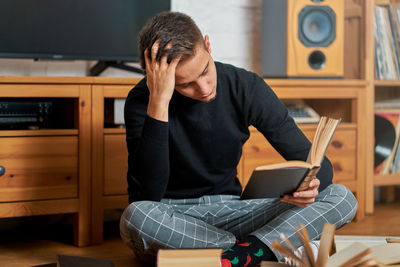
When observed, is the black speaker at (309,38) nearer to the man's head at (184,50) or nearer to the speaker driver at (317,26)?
the speaker driver at (317,26)

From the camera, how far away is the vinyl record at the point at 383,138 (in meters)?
2.40

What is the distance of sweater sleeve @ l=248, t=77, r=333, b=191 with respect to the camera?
1.46 meters

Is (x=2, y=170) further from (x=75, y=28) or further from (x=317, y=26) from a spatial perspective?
(x=317, y=26)

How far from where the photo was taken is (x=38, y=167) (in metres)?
1.82

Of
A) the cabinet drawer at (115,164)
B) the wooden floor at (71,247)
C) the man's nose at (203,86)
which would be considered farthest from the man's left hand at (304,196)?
the cabinet drawer at (115,164)

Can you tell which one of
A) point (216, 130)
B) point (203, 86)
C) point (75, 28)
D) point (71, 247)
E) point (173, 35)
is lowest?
point (71, 247)

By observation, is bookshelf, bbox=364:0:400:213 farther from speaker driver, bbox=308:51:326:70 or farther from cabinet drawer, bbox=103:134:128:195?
cabinet drawer, bbox=103:134:128:195

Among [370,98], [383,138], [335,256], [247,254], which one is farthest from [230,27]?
[335,256]

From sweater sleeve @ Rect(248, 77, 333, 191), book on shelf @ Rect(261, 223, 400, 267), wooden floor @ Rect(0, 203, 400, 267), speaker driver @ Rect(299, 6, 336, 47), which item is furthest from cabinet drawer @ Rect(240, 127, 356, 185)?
book on shelf @ Rect(261, 223, 400, 267)

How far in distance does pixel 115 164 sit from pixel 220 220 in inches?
22.2

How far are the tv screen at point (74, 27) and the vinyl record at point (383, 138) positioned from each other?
1043 mm

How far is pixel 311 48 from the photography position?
2270mm

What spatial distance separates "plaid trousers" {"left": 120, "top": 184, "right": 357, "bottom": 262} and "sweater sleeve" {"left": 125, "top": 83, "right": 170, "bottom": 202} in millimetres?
46

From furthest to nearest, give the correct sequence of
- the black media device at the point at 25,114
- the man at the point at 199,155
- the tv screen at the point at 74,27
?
the tv screen at the point at 74,27 < the black media device at the point at 25,114 < the man at the point at 199,155
